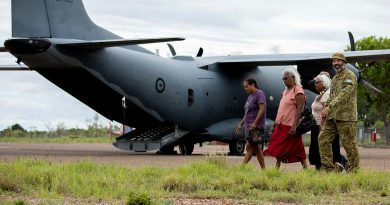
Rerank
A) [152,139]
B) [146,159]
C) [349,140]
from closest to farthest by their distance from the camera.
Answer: [349,140]
[146,159]
[152,139]

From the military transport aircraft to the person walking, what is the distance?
459 centimetres

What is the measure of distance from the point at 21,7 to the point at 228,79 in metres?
8.41

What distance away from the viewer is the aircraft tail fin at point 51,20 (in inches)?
895

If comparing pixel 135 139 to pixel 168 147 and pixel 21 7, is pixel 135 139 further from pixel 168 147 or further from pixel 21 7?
pixel 21 7

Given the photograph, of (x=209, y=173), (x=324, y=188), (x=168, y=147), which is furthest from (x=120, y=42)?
(x=324, y=188)

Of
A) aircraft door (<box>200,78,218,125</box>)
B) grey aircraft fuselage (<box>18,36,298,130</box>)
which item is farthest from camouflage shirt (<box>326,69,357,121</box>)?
aircraft door (<box>200,78,218,125</box>)

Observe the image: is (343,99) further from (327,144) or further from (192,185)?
(192,185)

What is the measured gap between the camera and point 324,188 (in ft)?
38.6

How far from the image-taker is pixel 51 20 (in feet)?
76.0

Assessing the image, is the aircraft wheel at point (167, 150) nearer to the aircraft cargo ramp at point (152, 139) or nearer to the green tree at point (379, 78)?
the aircraft cargo ramp at point (152, 139)

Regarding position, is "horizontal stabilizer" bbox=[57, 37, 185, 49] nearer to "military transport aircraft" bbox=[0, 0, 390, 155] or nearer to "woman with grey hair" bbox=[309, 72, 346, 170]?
"military transport aircraft" bbox=[0, 0, 390, 155]

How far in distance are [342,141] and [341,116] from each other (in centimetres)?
42

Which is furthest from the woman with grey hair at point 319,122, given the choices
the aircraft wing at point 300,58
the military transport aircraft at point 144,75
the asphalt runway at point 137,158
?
the aircraft wing at point 300,58

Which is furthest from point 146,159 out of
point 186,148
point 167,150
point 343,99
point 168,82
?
point 343,99
